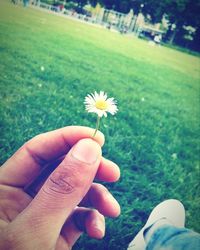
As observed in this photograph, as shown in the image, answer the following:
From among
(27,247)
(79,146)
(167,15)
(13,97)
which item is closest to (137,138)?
(13,97)

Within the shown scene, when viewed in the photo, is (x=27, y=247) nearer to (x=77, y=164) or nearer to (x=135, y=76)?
(x=77, y=164)

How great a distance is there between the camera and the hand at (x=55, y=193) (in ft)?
2.78

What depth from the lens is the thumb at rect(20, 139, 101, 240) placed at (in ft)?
2.86

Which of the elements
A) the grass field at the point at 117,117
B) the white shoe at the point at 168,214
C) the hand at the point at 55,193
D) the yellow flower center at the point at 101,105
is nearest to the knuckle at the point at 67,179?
the hand at the point at 55,193

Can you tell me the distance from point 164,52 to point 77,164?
794 centimetres

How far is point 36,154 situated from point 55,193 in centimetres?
44

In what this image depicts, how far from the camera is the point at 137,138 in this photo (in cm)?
241

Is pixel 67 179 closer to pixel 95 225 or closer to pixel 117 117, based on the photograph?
pixel 95 225

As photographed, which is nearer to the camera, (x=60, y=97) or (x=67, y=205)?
(x=67, y=205)

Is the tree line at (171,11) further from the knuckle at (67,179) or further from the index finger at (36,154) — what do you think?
the knuckle at (67,179)

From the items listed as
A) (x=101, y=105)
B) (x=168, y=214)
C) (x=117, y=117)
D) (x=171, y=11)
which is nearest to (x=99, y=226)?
(x=101, y=105)

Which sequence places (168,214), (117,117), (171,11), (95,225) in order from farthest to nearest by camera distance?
(171,11) < (117,117) < (168,214) < (95,225)

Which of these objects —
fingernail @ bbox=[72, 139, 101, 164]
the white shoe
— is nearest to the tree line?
the white shoe

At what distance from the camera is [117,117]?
267cm
